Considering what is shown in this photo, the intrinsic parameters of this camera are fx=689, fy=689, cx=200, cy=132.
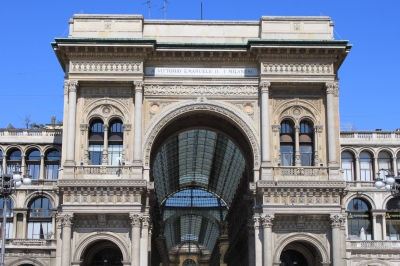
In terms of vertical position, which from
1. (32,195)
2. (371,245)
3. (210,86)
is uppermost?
(210,86)

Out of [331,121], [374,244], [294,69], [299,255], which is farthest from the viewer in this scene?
[374,244]

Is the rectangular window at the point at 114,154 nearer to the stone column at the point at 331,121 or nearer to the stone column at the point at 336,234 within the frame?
the stone column at the point at 331,121

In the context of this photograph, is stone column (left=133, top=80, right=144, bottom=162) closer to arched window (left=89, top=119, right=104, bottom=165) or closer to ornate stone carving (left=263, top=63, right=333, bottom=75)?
arched window (left=89, top=119, right=104, bottom=165)

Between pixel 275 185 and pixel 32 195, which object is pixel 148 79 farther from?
pixel 32 195

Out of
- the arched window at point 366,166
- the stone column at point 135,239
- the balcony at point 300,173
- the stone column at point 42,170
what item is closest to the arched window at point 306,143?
the balcony at point 300,173

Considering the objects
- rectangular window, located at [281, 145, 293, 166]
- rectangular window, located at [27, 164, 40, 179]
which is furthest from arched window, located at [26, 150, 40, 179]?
rectangular window, located at [281, 145, 293, 166]

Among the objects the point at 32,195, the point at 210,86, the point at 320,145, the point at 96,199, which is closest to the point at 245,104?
the point at 210,86

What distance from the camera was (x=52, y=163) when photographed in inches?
2520

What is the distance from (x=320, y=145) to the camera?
48625 millimetres

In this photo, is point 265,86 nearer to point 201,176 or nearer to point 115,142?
point 115,142

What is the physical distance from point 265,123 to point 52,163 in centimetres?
2449

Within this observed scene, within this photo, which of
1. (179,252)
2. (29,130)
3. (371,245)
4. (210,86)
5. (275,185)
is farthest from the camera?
(179,252)

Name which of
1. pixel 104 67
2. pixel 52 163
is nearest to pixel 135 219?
pixel 104 67

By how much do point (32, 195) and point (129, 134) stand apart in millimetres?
18143
